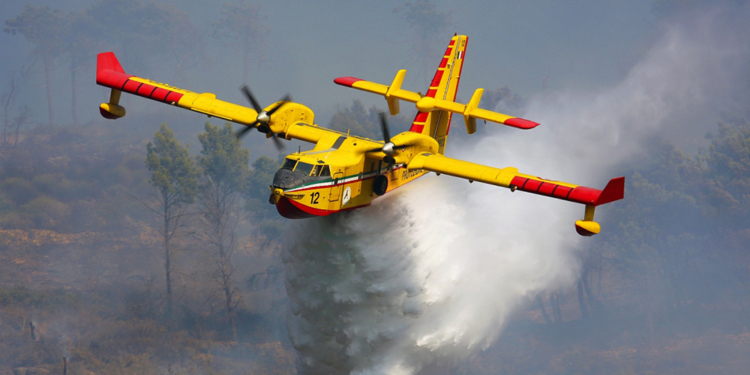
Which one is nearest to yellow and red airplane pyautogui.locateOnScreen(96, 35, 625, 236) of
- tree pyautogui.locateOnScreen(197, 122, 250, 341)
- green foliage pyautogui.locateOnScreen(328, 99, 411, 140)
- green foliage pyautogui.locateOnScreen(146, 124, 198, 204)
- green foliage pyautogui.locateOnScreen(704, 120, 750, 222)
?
green foliage pyautogui.locateOnScreen(146, 124, 198, 204)

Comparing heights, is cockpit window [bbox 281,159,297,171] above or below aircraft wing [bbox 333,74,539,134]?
below

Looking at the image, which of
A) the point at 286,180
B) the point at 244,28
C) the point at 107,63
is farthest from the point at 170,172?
the point at 244,28

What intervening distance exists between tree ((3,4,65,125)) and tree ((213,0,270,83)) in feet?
85.9

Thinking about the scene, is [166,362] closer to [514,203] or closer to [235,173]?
[235,173]

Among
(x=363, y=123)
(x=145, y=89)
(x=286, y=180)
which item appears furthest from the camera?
(x=363, y=123)

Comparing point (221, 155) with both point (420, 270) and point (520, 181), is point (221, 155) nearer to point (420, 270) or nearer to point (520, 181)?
point (420, 270)

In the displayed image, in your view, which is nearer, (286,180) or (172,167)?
(286,180)

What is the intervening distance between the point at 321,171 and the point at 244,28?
10537 cm

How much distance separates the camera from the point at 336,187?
71.1 ft

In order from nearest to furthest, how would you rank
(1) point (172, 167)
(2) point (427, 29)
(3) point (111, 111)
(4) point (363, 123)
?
(3) point (111, 111) → (1) point (172, 167) → (4) point (363, 123) → (2) point (427, 29)

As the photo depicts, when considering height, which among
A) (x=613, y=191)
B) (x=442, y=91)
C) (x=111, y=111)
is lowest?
(x=613, y=191)

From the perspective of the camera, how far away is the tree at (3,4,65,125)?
10406 centimetres

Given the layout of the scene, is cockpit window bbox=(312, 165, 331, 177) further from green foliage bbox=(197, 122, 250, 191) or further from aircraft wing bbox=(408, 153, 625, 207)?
green foliage bbox=(197, 122, 250, 191)

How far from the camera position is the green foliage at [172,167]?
57.5 m
